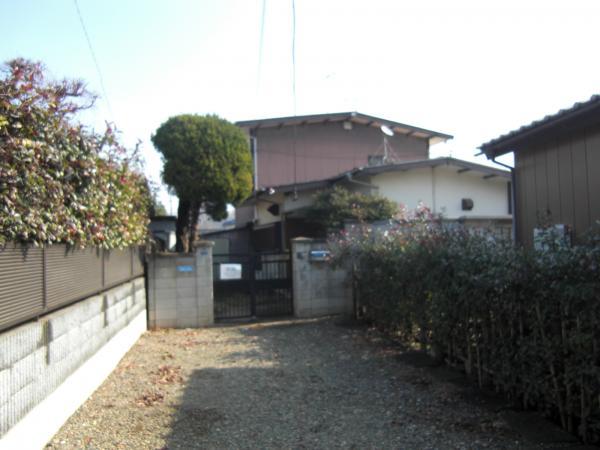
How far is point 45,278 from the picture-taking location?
4.19 metres

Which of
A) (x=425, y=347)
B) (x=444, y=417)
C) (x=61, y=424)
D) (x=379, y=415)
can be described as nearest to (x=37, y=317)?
(x=61, y=424)

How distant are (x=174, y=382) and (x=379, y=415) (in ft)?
8.46

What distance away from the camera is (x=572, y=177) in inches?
235

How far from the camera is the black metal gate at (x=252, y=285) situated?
34.4 ft

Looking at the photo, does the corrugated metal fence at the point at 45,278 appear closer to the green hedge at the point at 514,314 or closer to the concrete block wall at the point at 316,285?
the green hedge at the point at 514,314

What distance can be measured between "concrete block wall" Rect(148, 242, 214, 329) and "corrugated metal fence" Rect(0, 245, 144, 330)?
3.20 meters

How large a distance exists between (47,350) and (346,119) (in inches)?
683

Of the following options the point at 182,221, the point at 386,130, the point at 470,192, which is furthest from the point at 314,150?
the point at 182,221

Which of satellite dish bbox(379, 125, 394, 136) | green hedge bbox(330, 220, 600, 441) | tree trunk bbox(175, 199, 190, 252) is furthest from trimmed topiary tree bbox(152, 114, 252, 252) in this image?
satellite dish bbox(379, 125, 394, 136)

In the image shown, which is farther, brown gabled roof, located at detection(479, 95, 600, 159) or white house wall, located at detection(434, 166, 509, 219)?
white house wall, located at detection(434, 166, 509, 219)

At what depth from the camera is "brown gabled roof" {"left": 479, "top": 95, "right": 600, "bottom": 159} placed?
17.4ft

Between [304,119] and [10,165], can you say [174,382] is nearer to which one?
[10,165]

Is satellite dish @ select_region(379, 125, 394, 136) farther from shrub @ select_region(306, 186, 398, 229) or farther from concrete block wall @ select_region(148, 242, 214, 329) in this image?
concrete block wall @ select_region(148, 242, 214, 329)

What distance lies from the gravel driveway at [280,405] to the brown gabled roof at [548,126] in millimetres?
3197
